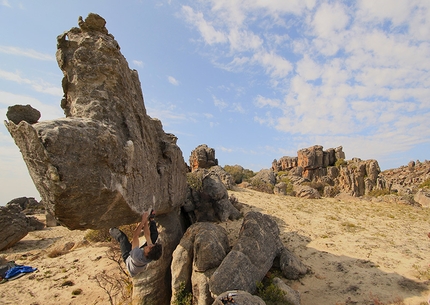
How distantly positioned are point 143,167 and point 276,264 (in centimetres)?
609

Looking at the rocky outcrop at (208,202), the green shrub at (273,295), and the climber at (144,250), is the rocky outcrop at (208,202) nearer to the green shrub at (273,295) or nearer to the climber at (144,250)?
the green shrub at (273,295)

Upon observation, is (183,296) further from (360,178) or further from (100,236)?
(360,178)

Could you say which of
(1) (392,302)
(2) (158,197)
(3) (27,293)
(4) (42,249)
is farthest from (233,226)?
(4) (42,249)

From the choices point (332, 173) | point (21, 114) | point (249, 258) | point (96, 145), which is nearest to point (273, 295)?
point (249, 258)

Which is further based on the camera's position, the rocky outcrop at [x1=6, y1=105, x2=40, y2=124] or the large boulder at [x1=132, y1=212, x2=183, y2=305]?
the large boulder at [x1=132, y1=212, x2=183, y2=305]

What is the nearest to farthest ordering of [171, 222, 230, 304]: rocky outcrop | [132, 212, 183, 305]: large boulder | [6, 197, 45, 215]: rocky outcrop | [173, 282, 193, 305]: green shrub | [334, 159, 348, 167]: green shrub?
[171, 222, 230, 304]: rocky outcrop, [173, 282, 193, 305]: green shrub, [132, 212, 183, 305]: large boulder, [6, 197, 45, 215]: rocky outcrop, [334, 159, 348, 167]: green shrub

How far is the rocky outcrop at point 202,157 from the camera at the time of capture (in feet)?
103

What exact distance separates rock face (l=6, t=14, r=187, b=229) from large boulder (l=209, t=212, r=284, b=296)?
2.78 meters

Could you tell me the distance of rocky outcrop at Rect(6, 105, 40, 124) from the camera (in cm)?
464

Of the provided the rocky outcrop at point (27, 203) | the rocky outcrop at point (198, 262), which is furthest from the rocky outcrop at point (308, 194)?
the rocky outcrop at point (27, 203)

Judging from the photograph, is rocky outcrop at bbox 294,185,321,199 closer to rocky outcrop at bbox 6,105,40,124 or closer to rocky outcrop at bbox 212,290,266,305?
rocky outcrop at bbox 212,290,266,305

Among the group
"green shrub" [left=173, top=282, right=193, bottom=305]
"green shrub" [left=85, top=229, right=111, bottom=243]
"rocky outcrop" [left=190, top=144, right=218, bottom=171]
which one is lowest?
"green shrub" [left=173, top=282, right=193, bottom=305]

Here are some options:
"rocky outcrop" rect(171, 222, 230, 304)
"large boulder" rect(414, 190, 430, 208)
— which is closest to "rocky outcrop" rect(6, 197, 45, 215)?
"rocky outcrop" rect(171, 222, 230, 304)

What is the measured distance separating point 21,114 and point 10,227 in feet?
56.2
